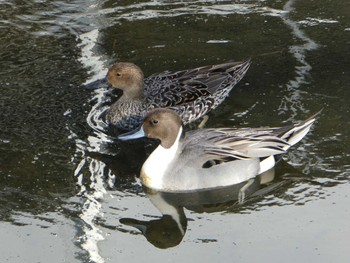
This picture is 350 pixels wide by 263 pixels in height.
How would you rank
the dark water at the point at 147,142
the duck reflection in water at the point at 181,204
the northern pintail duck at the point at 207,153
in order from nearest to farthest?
the dark water at the point at 147,142
the duck reflection in water at the point at 181,204
the northern pintail duck at the point at 207,153

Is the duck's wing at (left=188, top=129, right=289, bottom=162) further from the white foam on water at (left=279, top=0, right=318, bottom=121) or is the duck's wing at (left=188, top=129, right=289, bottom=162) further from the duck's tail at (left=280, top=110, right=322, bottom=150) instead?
the white foam on water at (left=279, top=0, right=318, bottom=121)

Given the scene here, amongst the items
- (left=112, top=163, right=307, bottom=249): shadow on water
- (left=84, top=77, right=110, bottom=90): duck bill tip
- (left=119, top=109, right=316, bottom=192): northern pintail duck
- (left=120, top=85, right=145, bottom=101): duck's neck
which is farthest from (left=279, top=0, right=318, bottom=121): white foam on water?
(left=84, top=77, right=110, bottom=90): duck bill tip

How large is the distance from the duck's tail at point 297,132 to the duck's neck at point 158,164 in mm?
829

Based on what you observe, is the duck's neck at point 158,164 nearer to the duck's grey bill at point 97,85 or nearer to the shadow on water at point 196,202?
the shadow on water at point 196,202

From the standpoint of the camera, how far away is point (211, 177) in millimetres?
7180

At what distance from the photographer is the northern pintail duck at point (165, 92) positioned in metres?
8.30

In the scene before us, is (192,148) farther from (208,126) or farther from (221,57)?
(221,57)

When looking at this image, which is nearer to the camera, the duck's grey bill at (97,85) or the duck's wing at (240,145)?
the duck's wing at (240,145)

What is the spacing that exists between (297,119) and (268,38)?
174 cm

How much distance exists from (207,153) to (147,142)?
2.94 feet

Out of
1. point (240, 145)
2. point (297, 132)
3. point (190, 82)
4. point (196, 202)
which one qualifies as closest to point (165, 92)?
point (190, 82)

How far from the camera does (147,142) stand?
26.2ft

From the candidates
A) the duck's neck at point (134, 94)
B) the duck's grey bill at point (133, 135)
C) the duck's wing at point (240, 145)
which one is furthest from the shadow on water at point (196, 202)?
the duck's neck at point (134, 94)

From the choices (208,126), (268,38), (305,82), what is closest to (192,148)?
(208,126)
